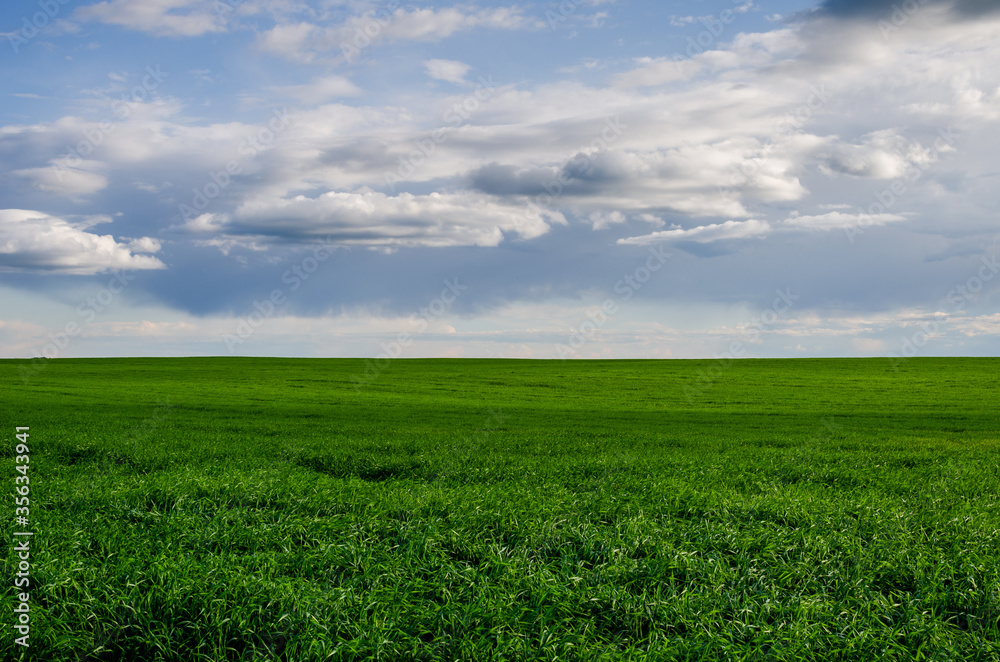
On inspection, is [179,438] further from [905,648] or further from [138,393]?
[138,393]

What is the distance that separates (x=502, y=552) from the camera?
27.8ft

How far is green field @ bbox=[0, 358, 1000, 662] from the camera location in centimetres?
670

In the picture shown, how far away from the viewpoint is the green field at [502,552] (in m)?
6.70

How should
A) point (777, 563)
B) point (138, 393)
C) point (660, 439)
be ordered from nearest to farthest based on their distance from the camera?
1. point (777, 563)
2. point (660, 439)
3. point (138, 393)

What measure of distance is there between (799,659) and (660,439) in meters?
15.8

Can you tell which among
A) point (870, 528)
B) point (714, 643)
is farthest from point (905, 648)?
point (870, 528)

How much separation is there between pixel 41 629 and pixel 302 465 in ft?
29.5

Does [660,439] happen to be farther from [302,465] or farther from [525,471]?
Result: [302,465]

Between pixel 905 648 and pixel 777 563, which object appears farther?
pixel 777 563

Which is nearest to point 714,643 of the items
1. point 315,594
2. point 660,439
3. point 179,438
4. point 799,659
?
point 799,659

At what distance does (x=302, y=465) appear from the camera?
15.7 meters

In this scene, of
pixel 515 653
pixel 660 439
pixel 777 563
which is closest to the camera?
pixel 515 653

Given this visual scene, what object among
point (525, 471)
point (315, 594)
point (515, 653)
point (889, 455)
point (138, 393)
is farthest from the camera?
point (138, 393)

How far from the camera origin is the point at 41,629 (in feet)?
21.9
